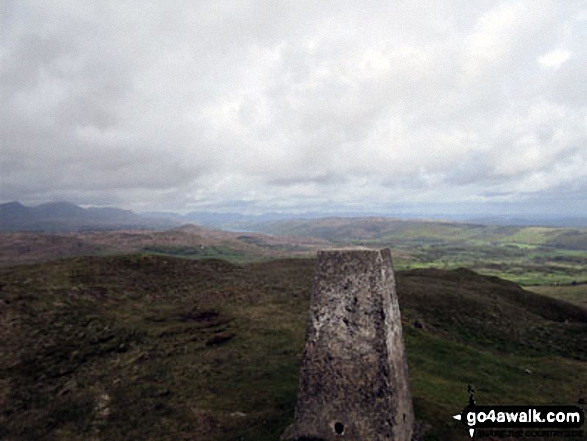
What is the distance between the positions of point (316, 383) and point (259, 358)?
1742 cm

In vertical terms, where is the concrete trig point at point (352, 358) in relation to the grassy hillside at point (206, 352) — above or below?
above

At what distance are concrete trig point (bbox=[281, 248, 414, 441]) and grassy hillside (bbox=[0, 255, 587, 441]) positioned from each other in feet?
12.7

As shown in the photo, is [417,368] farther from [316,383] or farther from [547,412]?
[316,383]

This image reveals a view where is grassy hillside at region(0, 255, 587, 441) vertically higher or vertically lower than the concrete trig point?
lower

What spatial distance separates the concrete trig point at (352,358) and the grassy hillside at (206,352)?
3.86 metres

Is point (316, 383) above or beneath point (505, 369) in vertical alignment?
above

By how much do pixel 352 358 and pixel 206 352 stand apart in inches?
899

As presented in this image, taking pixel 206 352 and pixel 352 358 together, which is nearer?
pixel 352 358

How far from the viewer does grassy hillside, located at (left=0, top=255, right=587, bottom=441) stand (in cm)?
2241

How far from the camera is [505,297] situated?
60.8 metres

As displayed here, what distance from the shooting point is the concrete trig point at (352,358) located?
573 inches

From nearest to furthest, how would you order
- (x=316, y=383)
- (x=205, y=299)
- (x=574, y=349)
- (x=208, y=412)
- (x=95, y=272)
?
(x=316, y=383) → (x=208, y=412) → (x=574, y=349) → (x=205, y=299) → (x=95, y=272)

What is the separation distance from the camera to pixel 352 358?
15.0 m

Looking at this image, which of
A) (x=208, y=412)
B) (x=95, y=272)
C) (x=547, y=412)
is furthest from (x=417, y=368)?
(x=95, y=272)
